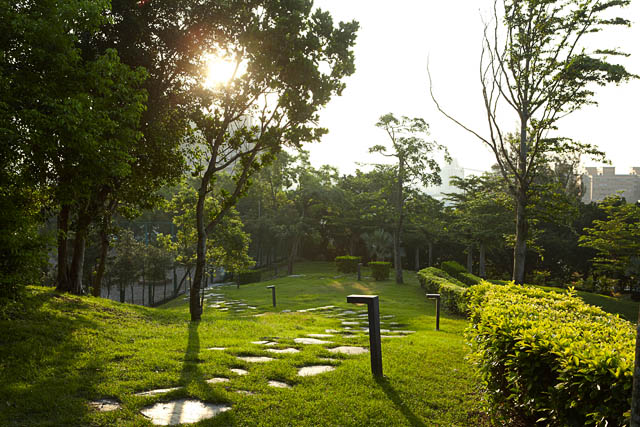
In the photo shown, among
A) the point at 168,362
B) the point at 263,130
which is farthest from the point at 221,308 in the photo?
the point at 168,362

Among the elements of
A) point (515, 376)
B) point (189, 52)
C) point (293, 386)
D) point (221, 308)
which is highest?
point (189, 52)

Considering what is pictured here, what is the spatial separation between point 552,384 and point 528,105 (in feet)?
46.0

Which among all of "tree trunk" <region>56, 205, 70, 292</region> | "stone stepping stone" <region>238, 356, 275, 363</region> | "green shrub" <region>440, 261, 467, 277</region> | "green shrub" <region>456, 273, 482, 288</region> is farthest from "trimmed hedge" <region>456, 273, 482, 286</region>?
"stone stepping stone" <region>238, 356, 275, 363</region>

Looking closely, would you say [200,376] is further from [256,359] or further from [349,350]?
[349,350]

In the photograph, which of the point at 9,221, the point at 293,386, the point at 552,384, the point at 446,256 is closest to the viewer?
the point at 552,384

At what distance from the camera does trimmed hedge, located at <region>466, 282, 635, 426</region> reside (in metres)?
2.49

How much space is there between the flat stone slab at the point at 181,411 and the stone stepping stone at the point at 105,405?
0.86 ft

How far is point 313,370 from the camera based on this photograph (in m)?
5.53

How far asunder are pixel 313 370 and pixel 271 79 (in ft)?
26.2

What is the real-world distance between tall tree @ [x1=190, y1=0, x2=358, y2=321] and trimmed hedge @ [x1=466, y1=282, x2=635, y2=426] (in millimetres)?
7908

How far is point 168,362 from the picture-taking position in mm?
5453

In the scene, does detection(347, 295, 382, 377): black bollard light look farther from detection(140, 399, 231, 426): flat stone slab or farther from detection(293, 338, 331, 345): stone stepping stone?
detection(293, 338, 331, 345): stone stepping stone

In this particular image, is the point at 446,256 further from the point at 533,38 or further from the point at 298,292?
the point at 533,38

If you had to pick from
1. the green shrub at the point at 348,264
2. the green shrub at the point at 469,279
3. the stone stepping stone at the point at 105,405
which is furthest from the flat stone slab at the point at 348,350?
the green shrub at the point at 348,264
